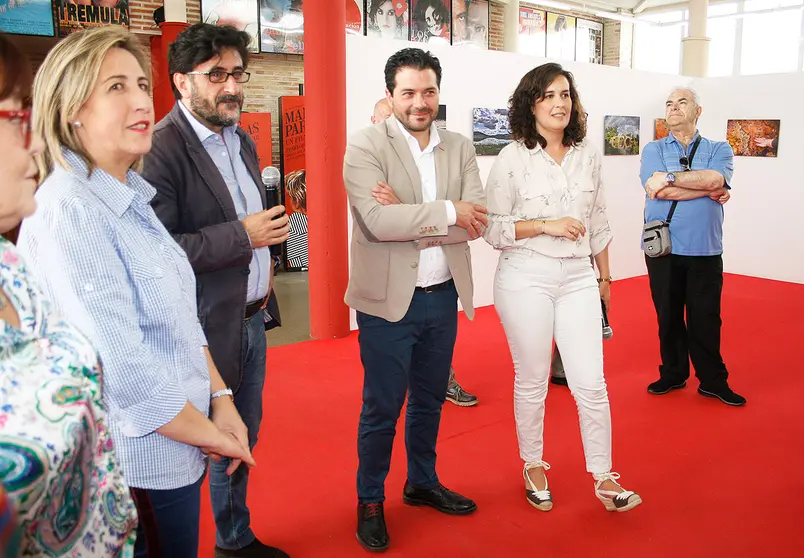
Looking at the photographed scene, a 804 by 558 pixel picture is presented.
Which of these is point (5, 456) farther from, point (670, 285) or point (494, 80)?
point (494, 80)

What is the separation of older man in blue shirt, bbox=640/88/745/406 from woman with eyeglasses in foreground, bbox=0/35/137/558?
149 inches

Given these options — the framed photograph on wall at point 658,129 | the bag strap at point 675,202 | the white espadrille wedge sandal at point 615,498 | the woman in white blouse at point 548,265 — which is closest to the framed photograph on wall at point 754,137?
the framed photograph on wall at point 658,129

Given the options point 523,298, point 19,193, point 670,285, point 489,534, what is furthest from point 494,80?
point 19,193

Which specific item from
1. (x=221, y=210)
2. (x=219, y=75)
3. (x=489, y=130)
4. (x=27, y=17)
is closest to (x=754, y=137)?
(x=489, y=130)

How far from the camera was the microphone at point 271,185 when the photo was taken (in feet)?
7.55

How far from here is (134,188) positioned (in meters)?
1.51

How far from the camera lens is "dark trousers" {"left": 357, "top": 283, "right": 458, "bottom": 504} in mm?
2564

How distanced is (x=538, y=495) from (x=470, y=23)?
39.3 ft

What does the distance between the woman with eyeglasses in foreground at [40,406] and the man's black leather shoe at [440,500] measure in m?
1.99

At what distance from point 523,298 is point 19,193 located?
2.14 m

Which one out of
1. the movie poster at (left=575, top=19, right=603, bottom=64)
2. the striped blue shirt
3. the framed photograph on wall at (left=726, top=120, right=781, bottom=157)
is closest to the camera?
the striped blue shirt

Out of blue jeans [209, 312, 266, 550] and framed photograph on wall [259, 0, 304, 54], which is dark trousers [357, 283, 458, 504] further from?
framed photograph on wall [259, 0, 304, 54]

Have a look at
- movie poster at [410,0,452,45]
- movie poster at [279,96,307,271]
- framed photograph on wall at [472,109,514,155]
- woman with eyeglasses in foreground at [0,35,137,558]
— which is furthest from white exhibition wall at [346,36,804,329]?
woman with eyeglasses in foreground at [0,35,137,558]

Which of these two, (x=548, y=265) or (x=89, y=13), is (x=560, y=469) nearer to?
(x=548, y=265)
